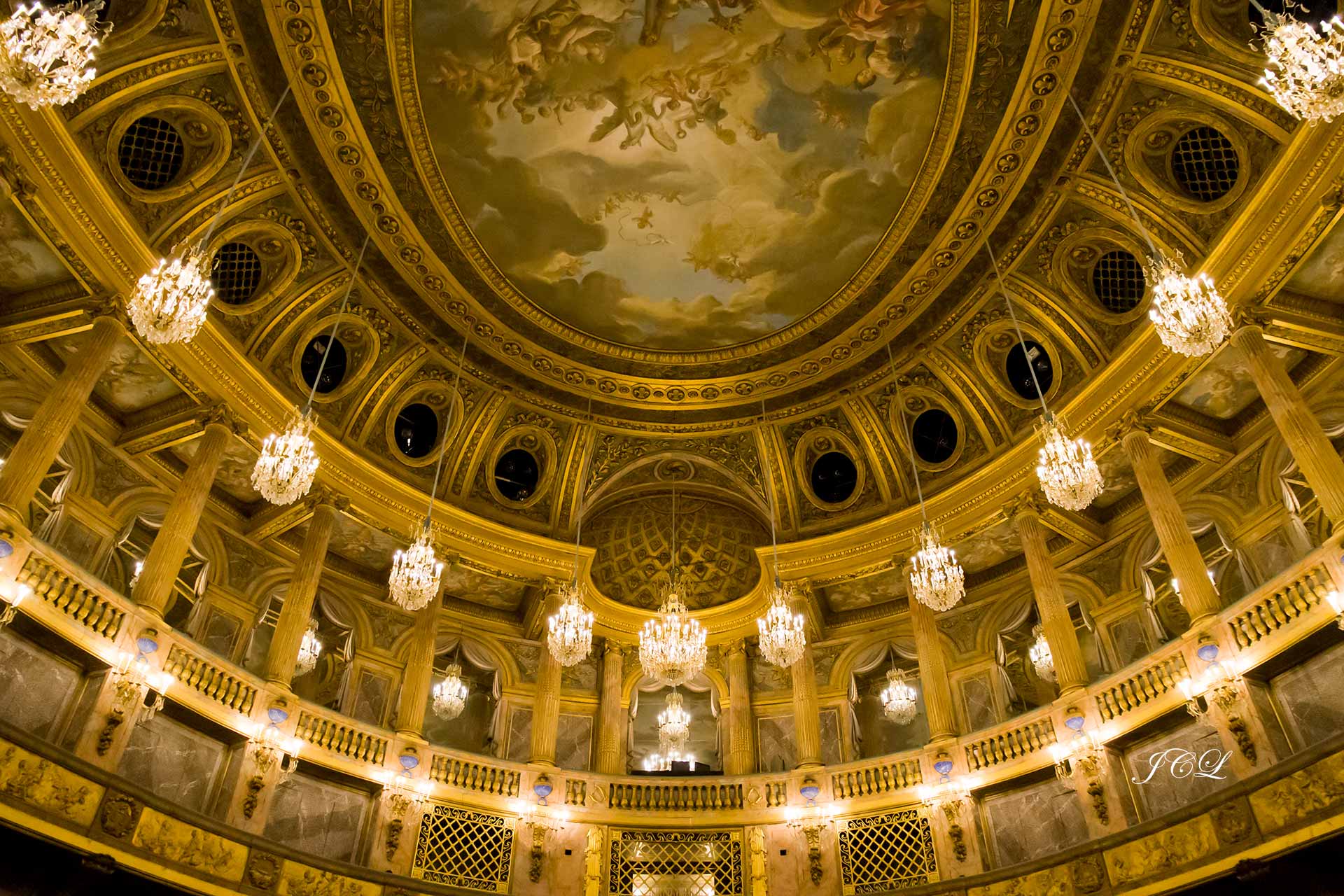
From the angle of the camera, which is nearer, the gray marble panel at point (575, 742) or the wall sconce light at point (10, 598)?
the wall sconce light at point (10, 598)

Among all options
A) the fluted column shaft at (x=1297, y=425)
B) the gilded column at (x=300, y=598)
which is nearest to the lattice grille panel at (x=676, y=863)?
the gilded column at (x=300, y=598)

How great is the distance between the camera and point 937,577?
45.6ft

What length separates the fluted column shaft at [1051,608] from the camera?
48.0ft

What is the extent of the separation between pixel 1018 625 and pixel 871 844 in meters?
5.78

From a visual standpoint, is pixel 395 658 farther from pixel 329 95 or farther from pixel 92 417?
pixel 329 95

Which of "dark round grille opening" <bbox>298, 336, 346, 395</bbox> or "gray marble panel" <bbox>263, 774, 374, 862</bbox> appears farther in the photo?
"dark round grille opening" <bbox>298, 336, 346, 395</bbox>

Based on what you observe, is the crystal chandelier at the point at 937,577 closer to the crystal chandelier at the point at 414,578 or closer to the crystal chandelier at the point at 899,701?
the crystal chandelier at the point at 899,701

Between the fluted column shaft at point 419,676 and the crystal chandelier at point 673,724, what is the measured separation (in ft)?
16.9

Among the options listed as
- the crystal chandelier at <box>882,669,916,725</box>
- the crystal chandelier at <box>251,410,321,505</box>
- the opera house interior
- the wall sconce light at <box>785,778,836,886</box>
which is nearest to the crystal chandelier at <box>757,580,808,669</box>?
the opera house interior

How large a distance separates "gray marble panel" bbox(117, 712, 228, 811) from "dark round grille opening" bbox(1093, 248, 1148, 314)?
1645cm

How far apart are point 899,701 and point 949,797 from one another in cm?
413

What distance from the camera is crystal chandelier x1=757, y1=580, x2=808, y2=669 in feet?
49.7

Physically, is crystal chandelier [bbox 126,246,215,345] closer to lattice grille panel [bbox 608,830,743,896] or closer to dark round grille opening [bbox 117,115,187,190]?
dark round grille opening [bbox 117,115,187,190]

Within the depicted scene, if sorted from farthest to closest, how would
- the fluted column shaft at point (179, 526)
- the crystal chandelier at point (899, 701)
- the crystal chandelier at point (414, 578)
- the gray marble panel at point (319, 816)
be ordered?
1. the crystal chandelier at point (899, 701)
2. the gray marble panel at point (319, 816)
3. the crystal chandelier at point (414, 578)
4. the fluted column shaft at point (179, 526)
